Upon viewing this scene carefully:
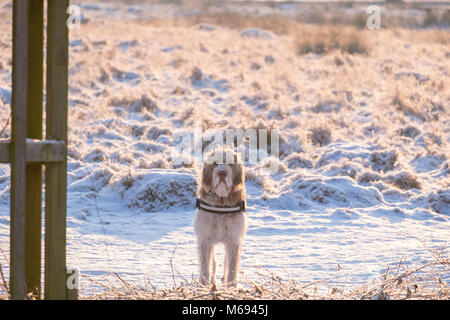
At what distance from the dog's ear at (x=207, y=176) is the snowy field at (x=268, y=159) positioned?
2.82 ft

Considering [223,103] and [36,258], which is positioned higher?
[223,103]

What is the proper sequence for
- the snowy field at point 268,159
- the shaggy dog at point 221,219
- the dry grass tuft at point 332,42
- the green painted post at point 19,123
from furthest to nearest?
the dry grass tuft at point 332,42 → the snowy field at point 268,159 → the shaggy dog at point 221,219 → the green painted post at point 19,123

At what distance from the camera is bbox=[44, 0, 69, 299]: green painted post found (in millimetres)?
3465

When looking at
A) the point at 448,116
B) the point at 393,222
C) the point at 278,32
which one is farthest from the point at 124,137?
the point at 278,32

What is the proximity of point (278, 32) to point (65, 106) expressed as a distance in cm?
2537

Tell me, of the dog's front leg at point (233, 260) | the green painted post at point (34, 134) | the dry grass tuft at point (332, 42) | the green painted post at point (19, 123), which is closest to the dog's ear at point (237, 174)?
the dog's front leg at point (233, 260)

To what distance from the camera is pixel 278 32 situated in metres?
28.1

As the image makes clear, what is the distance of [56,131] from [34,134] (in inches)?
13.8

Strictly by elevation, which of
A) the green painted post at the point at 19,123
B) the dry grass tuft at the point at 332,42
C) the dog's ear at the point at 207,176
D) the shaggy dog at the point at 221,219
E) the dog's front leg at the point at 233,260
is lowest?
the dog's front leg at the point at 233,260

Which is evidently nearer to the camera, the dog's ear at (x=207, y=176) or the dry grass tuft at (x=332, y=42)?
the dog's ear at (x=207, y=176)

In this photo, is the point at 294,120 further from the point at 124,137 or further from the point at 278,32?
the point at 278,32

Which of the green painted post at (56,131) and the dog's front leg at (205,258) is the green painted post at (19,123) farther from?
the dog's front leg at (205,258)

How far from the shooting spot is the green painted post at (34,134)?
369cm

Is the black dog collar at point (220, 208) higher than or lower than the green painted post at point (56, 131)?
lower
